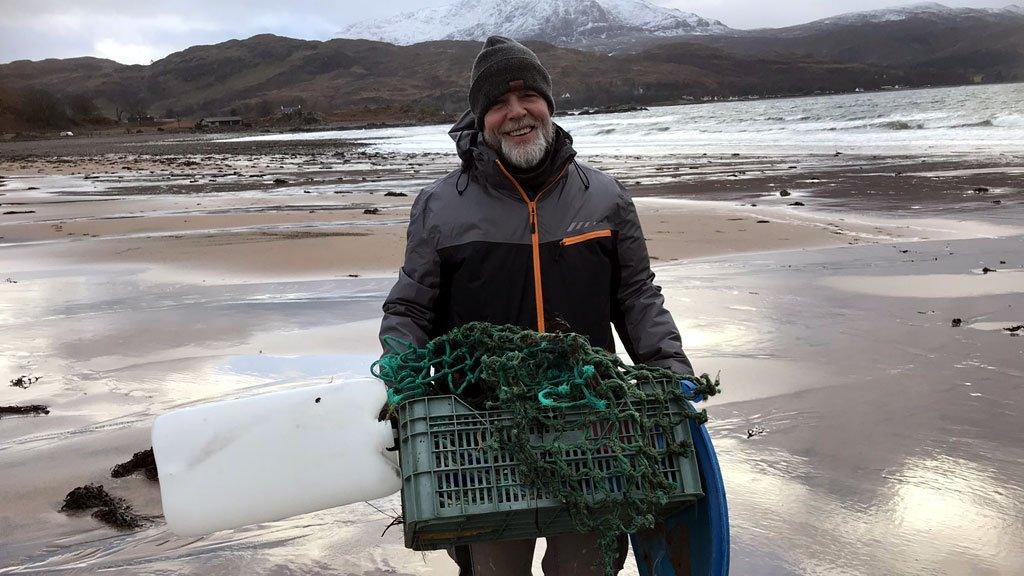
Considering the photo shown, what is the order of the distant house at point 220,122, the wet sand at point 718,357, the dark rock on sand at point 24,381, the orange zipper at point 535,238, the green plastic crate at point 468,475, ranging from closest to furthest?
the green plastic crate at point 468,475 < the orange zipper at point 535,238 < the wet sand at point 718,357 < the dark rock on sand at point 24,381 < the distant house at point 220,122

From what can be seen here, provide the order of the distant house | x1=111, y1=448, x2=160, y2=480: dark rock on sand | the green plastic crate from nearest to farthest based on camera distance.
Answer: the green plastic crate → x1=111, y1=448, x2=160, y2=480: dark rock on sand → the distant house

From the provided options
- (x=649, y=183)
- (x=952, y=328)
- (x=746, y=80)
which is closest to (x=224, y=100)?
(x=746, y=80)

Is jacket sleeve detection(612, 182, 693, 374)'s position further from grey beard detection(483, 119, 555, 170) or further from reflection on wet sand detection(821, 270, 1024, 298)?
reflection on wet sand detection(821, 270, 1024, 298)

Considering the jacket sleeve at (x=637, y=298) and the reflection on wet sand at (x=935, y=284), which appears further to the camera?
the reflection on wet sand at (x=935, y=284)

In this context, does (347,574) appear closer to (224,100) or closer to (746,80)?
(746,80)

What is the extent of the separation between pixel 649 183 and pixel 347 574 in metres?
15.8

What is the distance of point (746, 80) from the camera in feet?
521

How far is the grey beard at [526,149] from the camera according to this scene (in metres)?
2.32

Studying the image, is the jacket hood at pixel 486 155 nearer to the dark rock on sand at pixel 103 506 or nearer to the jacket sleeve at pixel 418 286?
the jacket sleeve at pixel 418 286

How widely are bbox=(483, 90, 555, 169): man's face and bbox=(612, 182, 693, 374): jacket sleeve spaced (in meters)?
0.31

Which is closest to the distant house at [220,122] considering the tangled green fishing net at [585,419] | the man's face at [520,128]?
the man's face at [520,128]

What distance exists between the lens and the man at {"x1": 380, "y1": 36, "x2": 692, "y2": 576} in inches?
90.5

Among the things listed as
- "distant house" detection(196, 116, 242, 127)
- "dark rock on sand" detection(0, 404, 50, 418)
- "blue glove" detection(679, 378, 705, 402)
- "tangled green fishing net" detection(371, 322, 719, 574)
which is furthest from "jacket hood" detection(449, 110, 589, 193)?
"distant house" detection(196, 116, 242, 127)

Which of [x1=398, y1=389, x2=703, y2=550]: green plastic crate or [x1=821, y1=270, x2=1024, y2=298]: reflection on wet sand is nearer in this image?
[x1=398, y1=389, x2=703, y2=550]: green plastic crate
